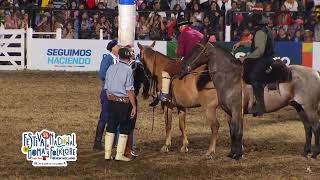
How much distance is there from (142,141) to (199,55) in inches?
98.6

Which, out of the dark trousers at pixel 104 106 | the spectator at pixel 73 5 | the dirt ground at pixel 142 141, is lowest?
the dirt ground at pixel 142 141

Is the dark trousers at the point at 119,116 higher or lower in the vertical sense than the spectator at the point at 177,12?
lower

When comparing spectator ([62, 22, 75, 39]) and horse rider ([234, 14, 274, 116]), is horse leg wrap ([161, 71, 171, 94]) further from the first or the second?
spectator ([62, 22, 75, 39])

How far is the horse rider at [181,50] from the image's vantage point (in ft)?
48.9

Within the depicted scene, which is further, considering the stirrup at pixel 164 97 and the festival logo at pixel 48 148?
the stirrup at pixel 164 97

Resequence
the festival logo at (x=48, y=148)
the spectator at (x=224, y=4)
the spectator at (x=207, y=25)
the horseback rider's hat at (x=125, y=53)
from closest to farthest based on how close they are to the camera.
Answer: the festival logo at (x=48, y=148), the horseback rider's hat at (x=125, y=53), the spectator at (x=207, y=25), the spectator at (x=224, y=4)

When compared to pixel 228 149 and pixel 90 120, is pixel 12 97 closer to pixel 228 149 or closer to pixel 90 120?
pixel 90 120

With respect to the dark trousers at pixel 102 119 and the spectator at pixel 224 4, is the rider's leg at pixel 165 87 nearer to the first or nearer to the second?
the dark trousers at pixel 102 119

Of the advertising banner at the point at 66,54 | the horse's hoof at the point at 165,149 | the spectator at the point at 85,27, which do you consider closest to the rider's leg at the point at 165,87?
the horse's hoof at the point at 165,149

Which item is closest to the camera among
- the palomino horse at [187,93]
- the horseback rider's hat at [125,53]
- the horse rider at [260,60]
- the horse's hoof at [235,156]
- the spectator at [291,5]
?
the horseback rider's hat at [125,53]

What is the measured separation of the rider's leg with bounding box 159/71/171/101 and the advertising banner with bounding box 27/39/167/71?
1341 centimetres

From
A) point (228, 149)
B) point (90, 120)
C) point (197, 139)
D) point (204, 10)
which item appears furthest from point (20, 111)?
point (204, 10)

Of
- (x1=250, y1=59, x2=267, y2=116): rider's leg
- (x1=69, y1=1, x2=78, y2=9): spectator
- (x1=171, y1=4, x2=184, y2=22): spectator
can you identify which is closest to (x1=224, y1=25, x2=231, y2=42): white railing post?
(x1=171, y1=4, x2=184, y2=22): spectator

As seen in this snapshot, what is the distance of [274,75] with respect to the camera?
14.4m
